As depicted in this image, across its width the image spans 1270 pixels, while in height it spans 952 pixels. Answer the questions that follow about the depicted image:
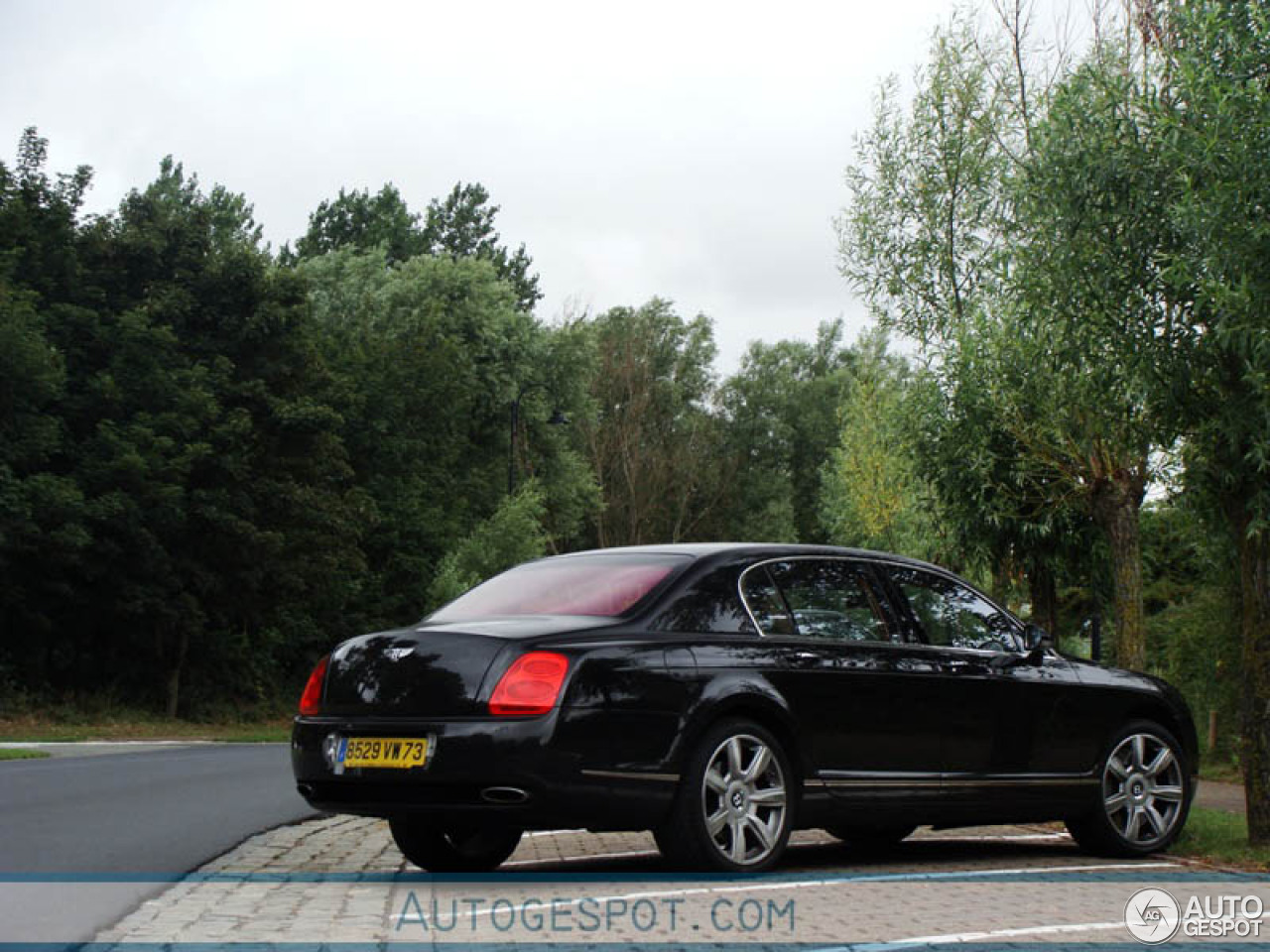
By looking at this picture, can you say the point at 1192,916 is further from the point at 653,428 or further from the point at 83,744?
the point at 653,428

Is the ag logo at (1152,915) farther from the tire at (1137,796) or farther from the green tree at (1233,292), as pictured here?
the green tree at (1233,292)

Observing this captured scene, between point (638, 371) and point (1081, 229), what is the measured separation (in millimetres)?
64128

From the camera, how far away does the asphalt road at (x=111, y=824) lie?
8.14 meters

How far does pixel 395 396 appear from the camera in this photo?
168 ft

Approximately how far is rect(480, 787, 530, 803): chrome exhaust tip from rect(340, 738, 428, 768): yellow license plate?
→ 34cm

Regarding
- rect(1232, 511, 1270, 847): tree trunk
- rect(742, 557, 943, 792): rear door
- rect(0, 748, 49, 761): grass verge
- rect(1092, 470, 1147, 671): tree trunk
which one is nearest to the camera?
rect(742, 557, 943, 792): rear door

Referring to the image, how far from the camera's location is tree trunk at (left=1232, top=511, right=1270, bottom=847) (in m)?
11.5

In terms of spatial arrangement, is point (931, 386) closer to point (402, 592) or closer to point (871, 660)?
point (871, 660)

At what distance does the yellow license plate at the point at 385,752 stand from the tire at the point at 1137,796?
4.21 metres

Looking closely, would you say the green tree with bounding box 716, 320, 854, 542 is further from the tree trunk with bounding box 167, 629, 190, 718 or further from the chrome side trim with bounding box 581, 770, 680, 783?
the chrome side trim with bounding box 581, 770, 680, 783

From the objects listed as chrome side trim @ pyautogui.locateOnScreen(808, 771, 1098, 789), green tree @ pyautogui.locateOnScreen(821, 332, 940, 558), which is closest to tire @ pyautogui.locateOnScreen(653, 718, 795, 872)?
chrome side trim @ pyautogui.locateOnScreen(808, 771, 1098, 789)

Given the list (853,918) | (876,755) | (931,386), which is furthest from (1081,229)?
(931,386)

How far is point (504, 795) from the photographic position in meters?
7.64

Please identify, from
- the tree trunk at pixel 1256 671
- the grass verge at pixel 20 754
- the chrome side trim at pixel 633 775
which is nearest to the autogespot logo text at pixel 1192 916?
the chrome side trim at pixel 633 775
